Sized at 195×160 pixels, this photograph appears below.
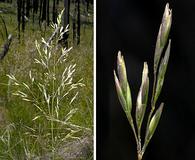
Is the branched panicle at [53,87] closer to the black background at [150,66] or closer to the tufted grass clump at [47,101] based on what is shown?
the tufted grass clump at [47,101]

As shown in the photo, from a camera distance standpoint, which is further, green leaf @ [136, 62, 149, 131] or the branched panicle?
the branched panicle

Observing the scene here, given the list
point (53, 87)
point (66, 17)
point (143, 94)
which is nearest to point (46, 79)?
point (53, 87)

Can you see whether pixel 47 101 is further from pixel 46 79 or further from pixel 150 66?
pixel 150 66

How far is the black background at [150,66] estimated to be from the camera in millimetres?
1401

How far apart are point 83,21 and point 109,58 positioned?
179mm

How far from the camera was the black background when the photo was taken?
1401 millimetres

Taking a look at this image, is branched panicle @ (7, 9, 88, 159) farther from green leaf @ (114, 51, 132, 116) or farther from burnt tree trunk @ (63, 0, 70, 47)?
green leaf @ (114, 51, 132, 116)

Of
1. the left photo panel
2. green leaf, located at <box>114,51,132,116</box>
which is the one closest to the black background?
the left photo panel

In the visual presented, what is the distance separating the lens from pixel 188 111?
1.41 m

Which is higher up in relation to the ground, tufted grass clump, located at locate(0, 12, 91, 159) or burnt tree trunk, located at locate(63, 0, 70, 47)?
burnt tree trunk, located at locate(63, 0, 70, 47)

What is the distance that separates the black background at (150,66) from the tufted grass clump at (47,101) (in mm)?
117

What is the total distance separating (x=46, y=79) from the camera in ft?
4.52

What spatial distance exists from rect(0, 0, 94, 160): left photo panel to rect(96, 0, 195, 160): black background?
6 cm

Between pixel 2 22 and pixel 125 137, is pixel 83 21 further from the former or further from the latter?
pixel 125 137
